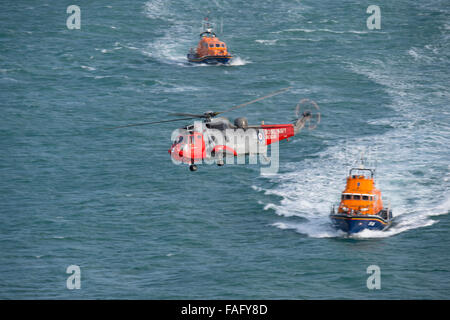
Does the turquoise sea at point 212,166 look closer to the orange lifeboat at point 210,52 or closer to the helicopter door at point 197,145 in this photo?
the orange lifeboat at point 210,52

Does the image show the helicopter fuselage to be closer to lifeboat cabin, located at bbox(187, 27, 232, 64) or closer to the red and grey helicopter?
the red and grey helicopter

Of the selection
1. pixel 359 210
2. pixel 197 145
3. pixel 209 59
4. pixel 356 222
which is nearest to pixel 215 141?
pixel 197 145

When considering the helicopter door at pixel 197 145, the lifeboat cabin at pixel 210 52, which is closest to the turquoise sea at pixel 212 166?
the lifeboat cabin at pixel 210 52

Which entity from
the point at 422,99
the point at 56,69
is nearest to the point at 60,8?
the point at 56,69

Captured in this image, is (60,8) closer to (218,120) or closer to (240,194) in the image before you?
(240,194)

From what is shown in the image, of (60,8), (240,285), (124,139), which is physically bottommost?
(240,285)

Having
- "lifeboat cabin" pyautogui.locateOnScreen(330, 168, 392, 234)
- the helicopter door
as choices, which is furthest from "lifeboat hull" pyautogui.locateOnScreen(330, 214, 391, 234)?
the helicopter door

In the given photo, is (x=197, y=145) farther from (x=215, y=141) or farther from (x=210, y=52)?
(x=210, y=52)
